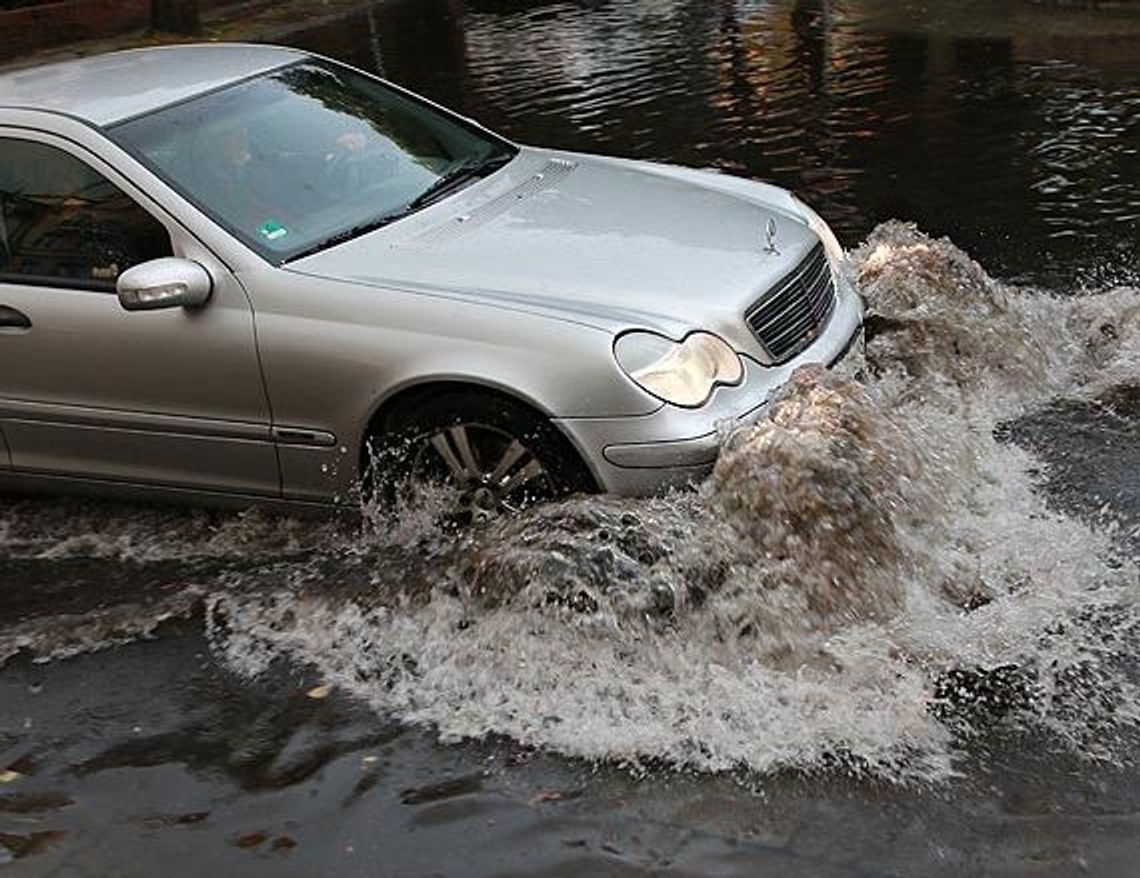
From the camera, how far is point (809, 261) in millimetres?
5250

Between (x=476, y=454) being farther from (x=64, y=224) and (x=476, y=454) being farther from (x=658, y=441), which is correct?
(x=64, y=224)

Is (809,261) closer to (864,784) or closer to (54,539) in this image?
(864,784)

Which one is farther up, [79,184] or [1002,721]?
[79,184]

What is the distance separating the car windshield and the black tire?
734 mm

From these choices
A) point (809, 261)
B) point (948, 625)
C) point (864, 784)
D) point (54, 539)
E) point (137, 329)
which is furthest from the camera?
point (54, 539)

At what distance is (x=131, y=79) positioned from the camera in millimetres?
5617

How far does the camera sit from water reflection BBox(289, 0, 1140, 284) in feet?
28.9

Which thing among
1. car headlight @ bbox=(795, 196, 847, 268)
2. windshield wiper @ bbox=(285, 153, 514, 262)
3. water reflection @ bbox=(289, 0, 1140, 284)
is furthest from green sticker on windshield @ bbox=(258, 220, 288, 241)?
water reflection @ bbox=(289, 0, 1140, 284)

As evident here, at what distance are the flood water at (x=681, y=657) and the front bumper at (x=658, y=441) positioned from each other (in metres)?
0.07

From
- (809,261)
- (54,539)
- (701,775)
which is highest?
(809,261)

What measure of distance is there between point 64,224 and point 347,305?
1223mm

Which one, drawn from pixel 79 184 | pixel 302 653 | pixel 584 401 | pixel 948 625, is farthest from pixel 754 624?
pixel 79 184

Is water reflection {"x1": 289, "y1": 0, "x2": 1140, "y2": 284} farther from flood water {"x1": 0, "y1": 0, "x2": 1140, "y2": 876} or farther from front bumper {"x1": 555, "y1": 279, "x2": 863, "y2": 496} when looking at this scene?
front bumper {"x1": 555, "y1": 279, "x2": 863, "y2": 496}

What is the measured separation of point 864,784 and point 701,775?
407 millimetres
